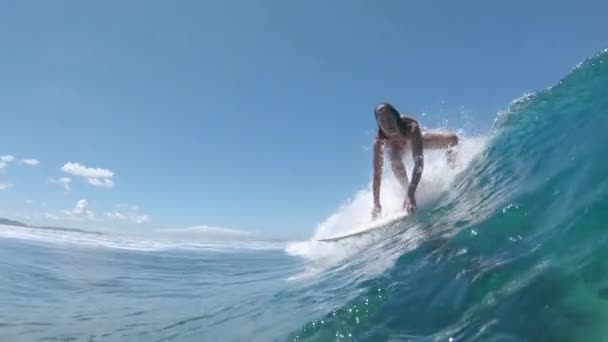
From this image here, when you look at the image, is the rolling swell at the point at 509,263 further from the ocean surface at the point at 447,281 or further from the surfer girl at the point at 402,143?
the surfer girl at the point at 402,143

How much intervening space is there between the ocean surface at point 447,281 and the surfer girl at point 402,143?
457 mm

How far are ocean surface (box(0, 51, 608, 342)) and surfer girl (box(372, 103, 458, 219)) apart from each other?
457mm

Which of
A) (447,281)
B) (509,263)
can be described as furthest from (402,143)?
(509,263)

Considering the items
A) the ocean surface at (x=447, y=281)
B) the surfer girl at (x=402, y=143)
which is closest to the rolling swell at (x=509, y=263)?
the ocean surface at (x=447, y=281)

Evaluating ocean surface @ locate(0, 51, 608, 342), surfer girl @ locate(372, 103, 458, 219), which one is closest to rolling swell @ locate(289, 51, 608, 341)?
ocean surface @ locate(0, 51, 608, 342)

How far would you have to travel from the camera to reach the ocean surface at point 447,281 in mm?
2596

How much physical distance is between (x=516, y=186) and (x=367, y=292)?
8.13 feet

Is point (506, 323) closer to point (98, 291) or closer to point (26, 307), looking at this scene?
point (26, 307)

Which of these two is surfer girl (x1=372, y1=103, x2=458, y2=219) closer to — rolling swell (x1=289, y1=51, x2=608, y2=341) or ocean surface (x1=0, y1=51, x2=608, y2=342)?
ocean surface (x1=0, y1=51, x2=608, y2=342)

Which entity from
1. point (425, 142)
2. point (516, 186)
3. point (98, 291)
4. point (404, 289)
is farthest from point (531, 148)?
point (98, 291)

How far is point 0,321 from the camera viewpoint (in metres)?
4.21

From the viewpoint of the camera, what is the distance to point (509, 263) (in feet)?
10.2

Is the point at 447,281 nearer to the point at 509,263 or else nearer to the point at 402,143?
the point at 509,263

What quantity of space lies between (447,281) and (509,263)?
1.48ft
